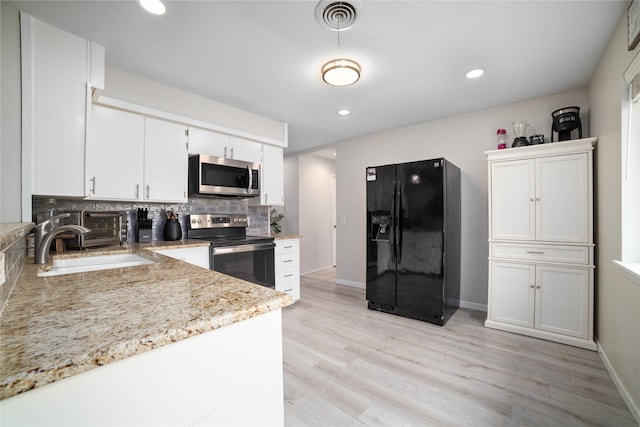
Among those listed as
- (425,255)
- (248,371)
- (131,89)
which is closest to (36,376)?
(248,371)

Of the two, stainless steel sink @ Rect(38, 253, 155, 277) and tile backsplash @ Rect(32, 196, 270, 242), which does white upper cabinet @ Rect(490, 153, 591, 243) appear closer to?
tile backsplash @ Rect(32, 196, 270, 242)

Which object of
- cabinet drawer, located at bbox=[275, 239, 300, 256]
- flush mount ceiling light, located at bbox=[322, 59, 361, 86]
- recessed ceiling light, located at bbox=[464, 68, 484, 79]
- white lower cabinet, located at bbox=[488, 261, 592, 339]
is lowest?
white lower cabinet, located at bbox=[488, 261, 592, 339]

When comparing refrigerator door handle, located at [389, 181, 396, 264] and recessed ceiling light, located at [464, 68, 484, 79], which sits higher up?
recessed ceiling light, located at [464, 68, 484, 79]

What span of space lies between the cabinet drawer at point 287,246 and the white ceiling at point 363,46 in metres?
1.63

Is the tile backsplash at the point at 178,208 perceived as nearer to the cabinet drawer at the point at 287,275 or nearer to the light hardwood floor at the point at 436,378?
the cabinet drawer at the point at 287,275

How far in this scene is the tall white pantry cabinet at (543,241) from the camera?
2.40m

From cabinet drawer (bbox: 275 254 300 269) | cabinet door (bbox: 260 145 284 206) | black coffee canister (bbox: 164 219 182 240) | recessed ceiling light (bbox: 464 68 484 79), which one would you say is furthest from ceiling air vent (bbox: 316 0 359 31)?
cabinet drawer (bbox: 275 254 300 269)

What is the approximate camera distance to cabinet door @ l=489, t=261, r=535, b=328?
2633 mm

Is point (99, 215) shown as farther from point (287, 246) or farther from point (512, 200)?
point (512, 200)

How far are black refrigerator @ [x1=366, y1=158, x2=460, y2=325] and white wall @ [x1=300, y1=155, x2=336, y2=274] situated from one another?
228cm

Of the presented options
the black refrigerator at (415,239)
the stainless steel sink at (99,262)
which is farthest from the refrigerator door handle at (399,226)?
the stainless steel sink at (99,262)

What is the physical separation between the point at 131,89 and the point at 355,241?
133 inches

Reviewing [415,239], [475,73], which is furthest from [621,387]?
[475,73]

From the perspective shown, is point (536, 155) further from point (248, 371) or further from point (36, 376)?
point (36, 376)
